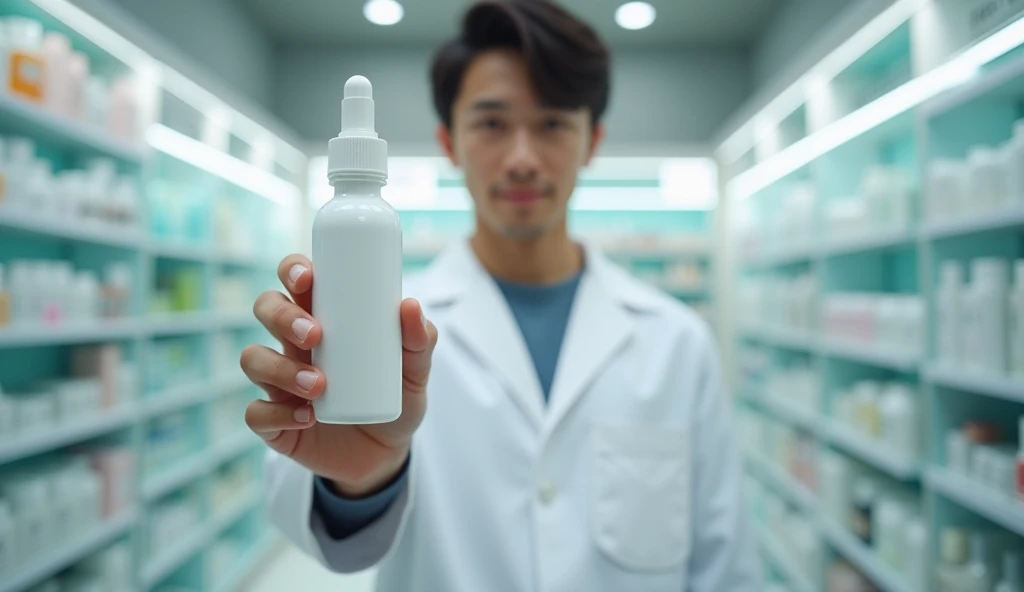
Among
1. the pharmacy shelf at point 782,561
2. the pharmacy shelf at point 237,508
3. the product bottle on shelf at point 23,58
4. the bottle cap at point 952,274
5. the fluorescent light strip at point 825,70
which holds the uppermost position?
the fluorescent light strip at point 825,70

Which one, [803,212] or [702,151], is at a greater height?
[702,151]

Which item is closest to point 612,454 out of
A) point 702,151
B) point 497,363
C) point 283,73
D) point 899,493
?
point 497,363

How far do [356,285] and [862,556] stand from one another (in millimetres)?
2750

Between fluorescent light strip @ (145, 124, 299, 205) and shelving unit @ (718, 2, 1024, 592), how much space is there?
3.02 m

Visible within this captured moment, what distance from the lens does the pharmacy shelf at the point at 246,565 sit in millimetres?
3438

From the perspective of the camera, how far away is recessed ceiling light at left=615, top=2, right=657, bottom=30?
3.63 ft

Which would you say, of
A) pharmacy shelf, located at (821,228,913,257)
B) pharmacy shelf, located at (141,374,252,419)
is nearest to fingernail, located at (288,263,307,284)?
pharmacy shelf, located at (821,228,913,257)

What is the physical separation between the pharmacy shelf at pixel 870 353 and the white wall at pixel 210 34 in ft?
8.17

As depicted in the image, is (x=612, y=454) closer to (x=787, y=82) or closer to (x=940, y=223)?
(x=940, y=223)

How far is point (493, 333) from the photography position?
1.18 metres

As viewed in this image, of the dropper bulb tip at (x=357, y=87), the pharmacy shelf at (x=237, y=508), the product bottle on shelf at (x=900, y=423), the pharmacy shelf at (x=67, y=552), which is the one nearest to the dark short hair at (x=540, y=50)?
the dropper bulb tip at (x=357, y=87)

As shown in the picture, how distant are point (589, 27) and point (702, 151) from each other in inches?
151

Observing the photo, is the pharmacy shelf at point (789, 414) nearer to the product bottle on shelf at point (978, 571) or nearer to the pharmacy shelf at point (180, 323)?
the product bottle on shelf at point (978, 571)

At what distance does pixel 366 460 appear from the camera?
712 millimetres
